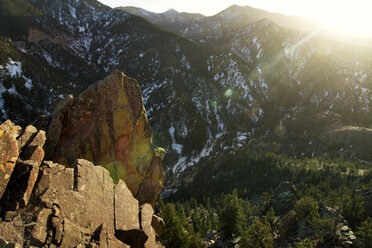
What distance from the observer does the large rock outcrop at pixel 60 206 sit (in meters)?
15.7

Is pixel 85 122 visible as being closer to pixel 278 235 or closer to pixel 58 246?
pixel 58 246

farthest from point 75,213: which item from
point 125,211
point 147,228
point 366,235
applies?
point 366,235

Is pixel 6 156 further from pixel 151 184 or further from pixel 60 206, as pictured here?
pixel 151 184

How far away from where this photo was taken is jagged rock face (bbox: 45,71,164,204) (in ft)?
99.3

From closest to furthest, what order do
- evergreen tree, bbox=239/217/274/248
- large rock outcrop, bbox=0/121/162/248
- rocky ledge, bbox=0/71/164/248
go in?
large rock outcrop, bbox=0/121/162/248 < rocky ledge, bbox=0/71/164/248 < evergreen tree, bbox=239/217/274/248

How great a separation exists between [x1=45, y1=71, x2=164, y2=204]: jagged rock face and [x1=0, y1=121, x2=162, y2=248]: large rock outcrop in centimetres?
545

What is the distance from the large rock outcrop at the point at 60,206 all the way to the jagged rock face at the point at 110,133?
545cm

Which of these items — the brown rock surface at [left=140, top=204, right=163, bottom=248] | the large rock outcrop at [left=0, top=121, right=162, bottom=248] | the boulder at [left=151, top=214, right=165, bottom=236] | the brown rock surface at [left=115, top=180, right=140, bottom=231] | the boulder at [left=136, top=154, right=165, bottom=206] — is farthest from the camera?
the boulder at [left=136, top=154, right=165, bottom=206]

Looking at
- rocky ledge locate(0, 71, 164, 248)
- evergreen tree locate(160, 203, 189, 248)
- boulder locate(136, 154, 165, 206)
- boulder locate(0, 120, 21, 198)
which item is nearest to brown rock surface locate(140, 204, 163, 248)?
rocky ledge locate(0, 71, 164, 248)

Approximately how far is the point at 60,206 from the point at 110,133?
16.5 m

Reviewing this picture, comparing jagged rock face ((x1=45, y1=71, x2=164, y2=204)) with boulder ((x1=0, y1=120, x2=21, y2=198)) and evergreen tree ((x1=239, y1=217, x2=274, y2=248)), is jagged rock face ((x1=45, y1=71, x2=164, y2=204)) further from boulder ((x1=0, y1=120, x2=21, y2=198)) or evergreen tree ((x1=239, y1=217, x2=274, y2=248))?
evergreen tree ((x1=239, y1=217, x2=274, y2=248))

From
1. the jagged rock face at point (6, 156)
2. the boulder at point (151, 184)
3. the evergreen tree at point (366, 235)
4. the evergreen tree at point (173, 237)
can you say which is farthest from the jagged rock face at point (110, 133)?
the evergreen tree at point (366, 235)

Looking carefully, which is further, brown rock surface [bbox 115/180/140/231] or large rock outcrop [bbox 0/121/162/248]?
brown rock surface [bbox 115/180/140/231]

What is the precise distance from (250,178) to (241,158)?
3226 cm
